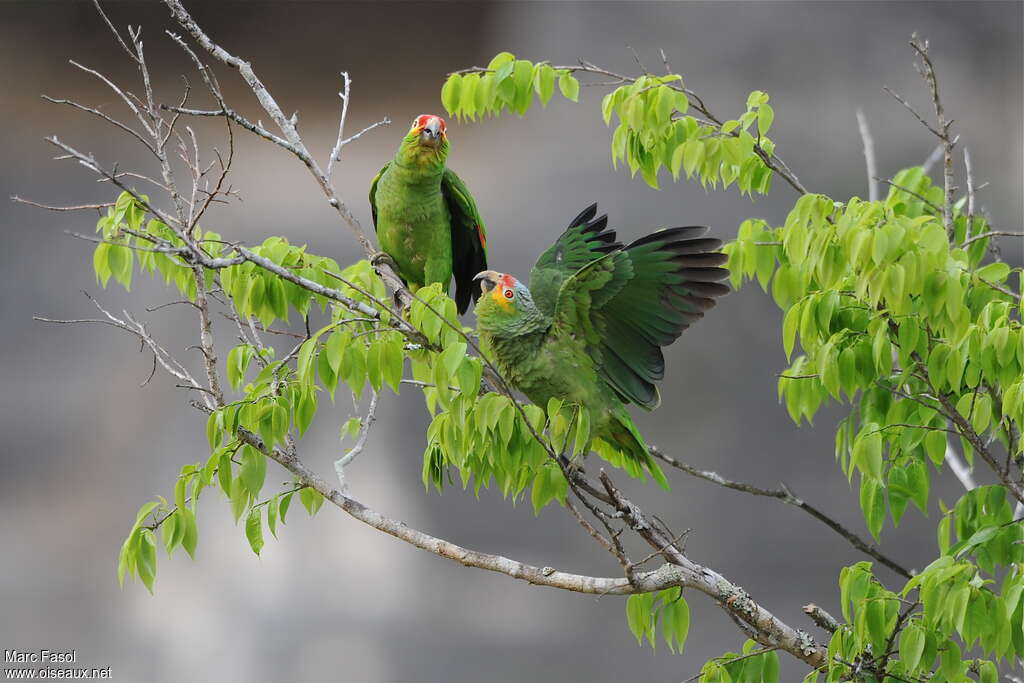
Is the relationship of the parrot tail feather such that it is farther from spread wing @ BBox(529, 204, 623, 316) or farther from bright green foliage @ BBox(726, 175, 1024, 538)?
spread wing @ BBox(529, 204, 623, 316)

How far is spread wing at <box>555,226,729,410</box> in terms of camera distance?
182 centimetres

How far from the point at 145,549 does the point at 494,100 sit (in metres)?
1.12

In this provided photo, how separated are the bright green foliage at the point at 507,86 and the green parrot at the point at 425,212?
1.64 feet

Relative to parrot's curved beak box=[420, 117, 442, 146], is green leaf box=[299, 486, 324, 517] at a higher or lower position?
lower

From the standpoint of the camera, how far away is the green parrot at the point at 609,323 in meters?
1.83

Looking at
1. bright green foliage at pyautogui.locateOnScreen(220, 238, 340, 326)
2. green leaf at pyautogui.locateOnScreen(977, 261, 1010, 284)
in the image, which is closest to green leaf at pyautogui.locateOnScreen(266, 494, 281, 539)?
bright green foliage at pyautogui.locateOnScreen(220, 238, 340, 326)

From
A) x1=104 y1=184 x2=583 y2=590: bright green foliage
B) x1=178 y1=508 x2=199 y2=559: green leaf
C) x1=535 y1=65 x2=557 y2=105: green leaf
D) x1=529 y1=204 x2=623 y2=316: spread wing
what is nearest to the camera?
x1=104 y1=184 x2=583 y2=590: bright green foliage

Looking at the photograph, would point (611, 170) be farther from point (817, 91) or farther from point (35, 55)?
point (35, 55)

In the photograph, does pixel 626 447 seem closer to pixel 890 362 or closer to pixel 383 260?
pixel 890 362

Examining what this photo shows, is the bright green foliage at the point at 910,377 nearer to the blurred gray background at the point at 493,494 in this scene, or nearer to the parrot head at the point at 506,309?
the parrot head at the point at 506,309

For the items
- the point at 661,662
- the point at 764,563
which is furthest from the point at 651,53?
the point at 661,662

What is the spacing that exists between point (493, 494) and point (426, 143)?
8.96 feet

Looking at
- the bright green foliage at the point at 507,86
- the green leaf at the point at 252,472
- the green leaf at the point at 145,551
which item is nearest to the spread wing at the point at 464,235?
the bright green foliage at the point at 507,86

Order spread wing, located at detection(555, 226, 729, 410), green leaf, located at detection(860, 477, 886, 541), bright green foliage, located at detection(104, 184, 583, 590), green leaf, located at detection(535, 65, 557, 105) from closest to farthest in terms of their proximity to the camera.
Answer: bright green foliage, located at detection(104, 184, 583, 590) → green leaf, located at detection(860, 477, 886, 541) → spread wing, located at detection(555, 226, 729, 410) → green leaf, located at detection(535, 65, 557, 105)
